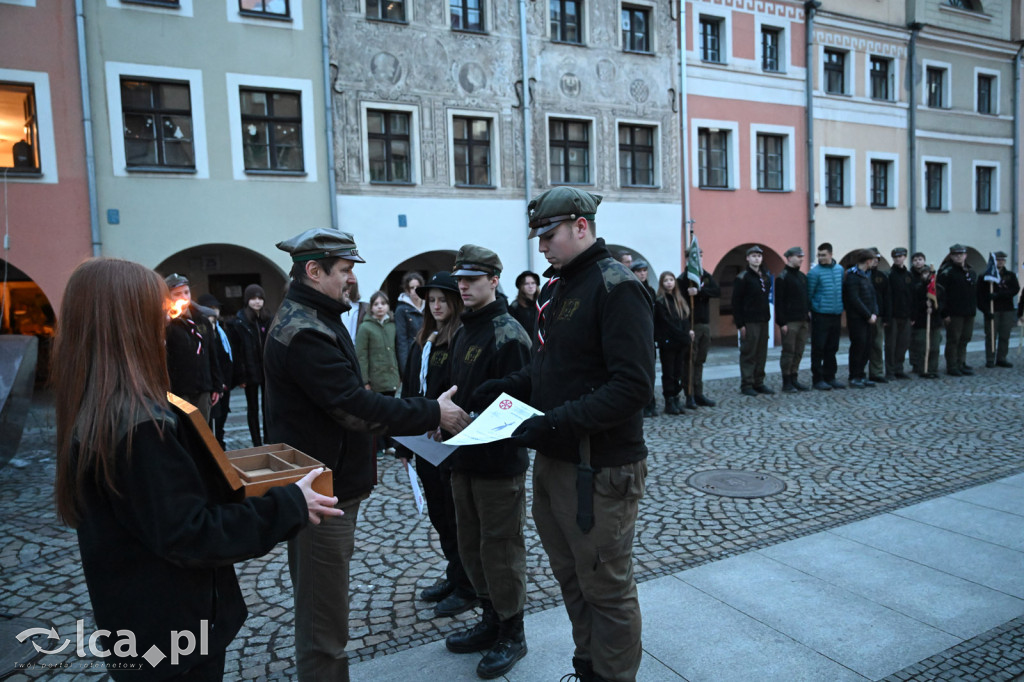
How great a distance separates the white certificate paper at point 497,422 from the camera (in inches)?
102

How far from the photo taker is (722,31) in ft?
61.2

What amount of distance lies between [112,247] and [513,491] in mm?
12092

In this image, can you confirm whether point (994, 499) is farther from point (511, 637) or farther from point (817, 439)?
point (511, 637)

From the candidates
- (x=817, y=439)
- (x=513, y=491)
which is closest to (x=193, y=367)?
(x=513, y=491)

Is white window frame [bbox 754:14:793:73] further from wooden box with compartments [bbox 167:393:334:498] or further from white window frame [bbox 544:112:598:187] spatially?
wooden box with compartments [bbox 167:393:334:498]

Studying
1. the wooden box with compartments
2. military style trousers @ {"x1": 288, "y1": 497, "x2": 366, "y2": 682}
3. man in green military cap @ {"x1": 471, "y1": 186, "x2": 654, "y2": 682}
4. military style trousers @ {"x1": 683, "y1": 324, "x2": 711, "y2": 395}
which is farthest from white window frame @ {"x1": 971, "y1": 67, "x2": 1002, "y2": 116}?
the wooden box with compartments

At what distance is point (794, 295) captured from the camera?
1128 centimetres

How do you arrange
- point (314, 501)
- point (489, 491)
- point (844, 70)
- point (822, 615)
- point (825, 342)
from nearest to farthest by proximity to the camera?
point (314, 501), point (489, 491), point (822, 615), point (825, 342), point (844, 70)

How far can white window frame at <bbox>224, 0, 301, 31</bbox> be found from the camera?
13289 mm

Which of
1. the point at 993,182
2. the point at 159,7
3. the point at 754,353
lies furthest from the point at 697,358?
the point at 993,182

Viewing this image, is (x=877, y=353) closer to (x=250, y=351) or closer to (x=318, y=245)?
(x=250, y=351)

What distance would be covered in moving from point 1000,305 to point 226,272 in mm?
16320

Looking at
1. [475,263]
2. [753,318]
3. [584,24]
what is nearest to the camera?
[475,263]

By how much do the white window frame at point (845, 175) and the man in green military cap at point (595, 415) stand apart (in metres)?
20.2
